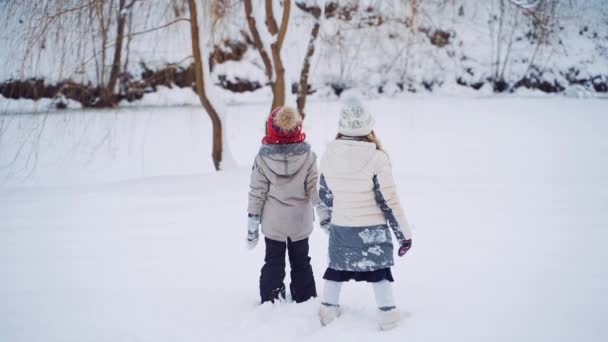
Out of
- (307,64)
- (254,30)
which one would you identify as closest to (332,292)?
(254,30)

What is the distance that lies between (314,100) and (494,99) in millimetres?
5550

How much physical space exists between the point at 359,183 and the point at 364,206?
0.13 metres

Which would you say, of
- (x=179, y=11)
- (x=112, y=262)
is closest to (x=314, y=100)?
(x=179, y=11)

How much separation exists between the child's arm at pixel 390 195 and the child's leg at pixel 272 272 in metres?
0.72

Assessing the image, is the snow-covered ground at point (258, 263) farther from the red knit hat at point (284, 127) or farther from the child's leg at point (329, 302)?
the red knit hat at point (284, 127)

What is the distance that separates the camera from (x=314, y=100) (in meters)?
16.0

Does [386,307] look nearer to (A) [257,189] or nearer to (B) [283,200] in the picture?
(B) [283,200]

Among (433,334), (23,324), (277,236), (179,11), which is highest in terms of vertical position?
(179,11)

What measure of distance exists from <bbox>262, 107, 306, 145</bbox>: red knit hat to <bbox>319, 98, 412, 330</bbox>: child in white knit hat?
0.87 ft

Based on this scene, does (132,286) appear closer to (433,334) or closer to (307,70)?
(433,334)

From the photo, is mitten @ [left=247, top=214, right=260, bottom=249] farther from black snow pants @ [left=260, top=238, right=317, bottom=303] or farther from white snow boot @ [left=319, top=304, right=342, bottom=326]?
white snow boot @ [left=319, top=304, right=342, bottom=326]

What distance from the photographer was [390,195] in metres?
2.59

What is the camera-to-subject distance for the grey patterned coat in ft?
9.36

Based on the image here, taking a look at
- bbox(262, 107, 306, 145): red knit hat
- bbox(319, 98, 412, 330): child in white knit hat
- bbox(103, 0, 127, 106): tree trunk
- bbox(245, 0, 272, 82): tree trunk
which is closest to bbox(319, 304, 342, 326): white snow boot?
bbox(319, 98, 412, 330): child in white knit hat
